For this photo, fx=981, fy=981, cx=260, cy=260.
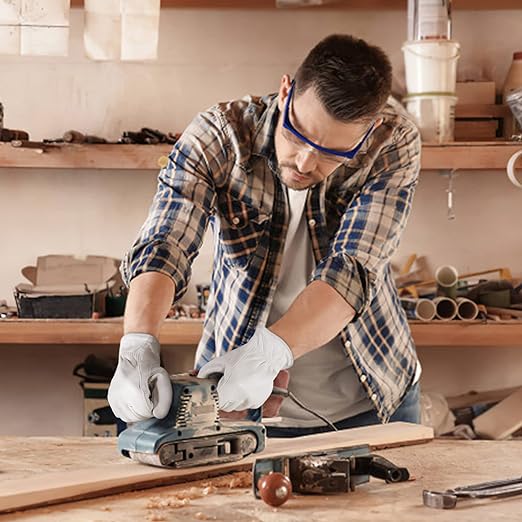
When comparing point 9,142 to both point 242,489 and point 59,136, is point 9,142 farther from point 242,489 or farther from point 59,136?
point 242,489

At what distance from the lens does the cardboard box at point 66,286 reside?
360 cm

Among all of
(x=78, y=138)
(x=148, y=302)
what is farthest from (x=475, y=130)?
(x=148, y=302)

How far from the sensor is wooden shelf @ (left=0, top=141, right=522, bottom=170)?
3.60 meters

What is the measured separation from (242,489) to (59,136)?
248 centimetres

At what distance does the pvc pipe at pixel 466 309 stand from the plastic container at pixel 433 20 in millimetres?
977

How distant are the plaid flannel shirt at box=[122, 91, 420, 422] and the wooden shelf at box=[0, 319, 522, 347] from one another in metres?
1.04

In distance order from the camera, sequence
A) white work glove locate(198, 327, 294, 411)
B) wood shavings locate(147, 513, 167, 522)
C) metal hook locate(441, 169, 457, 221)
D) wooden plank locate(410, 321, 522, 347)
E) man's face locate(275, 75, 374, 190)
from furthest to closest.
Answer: metal hook locate(441, 169, 457, 221), wooden plank locate(410, 321, 522, 347), man's face locate(275, 75, 374, 190), white work glove locate(198, 327, 294, 411), wood shavings locate(147, 513, 167, 522)

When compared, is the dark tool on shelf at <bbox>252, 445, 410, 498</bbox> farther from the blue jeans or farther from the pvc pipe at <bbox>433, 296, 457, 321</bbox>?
the pvc pipe at <bbox>433, 296, 457, 321</bbox>

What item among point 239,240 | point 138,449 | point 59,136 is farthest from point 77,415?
point 138,449

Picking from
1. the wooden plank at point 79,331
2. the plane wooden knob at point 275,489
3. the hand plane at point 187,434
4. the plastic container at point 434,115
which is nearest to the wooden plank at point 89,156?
the wooden plank at point 79,331

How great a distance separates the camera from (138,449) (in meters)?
1.86

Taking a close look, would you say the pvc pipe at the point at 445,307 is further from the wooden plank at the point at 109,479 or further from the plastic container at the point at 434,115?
the wooden plank at the point at 109,479

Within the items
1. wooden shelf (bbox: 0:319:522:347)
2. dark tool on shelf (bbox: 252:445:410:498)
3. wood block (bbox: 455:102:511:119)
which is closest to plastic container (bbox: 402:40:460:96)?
wood block (bbox: 455:102:511:119)

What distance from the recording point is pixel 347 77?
6.58ft
